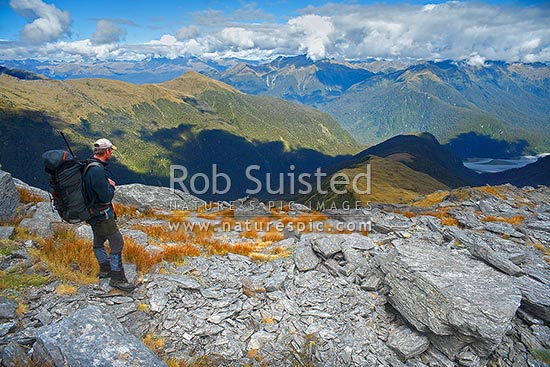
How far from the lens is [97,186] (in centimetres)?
752

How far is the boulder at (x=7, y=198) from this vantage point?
441 inches

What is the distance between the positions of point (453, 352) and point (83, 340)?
882 centimetres

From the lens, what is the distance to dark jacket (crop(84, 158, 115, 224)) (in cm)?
752

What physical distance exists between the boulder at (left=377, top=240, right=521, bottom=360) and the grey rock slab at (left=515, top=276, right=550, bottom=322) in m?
0.56

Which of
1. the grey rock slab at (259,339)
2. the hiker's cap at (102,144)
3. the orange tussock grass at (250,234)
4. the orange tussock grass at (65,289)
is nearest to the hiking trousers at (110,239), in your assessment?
the orange tussock grass at (65,289)

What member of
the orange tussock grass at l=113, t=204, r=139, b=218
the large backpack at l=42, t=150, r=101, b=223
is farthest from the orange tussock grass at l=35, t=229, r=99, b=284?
the orange tussock grass at l=113, t=204, r=139, b=218

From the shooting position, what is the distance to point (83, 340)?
5.70 metres

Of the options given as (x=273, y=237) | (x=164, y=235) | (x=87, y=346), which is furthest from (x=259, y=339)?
(x=273, y=237)

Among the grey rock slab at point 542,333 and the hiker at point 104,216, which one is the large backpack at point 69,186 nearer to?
the hiker at point 104,216

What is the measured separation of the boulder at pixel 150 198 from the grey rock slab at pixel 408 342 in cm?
1881

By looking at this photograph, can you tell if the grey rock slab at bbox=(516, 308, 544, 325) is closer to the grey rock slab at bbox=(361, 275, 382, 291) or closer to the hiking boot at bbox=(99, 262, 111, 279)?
the grey rock slab at bbox=(361, 275, 382, 291)

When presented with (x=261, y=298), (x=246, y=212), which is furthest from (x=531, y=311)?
(x=246, y=212)

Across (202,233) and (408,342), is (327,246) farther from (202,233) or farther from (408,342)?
(202,233)

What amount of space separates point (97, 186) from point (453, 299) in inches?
386
